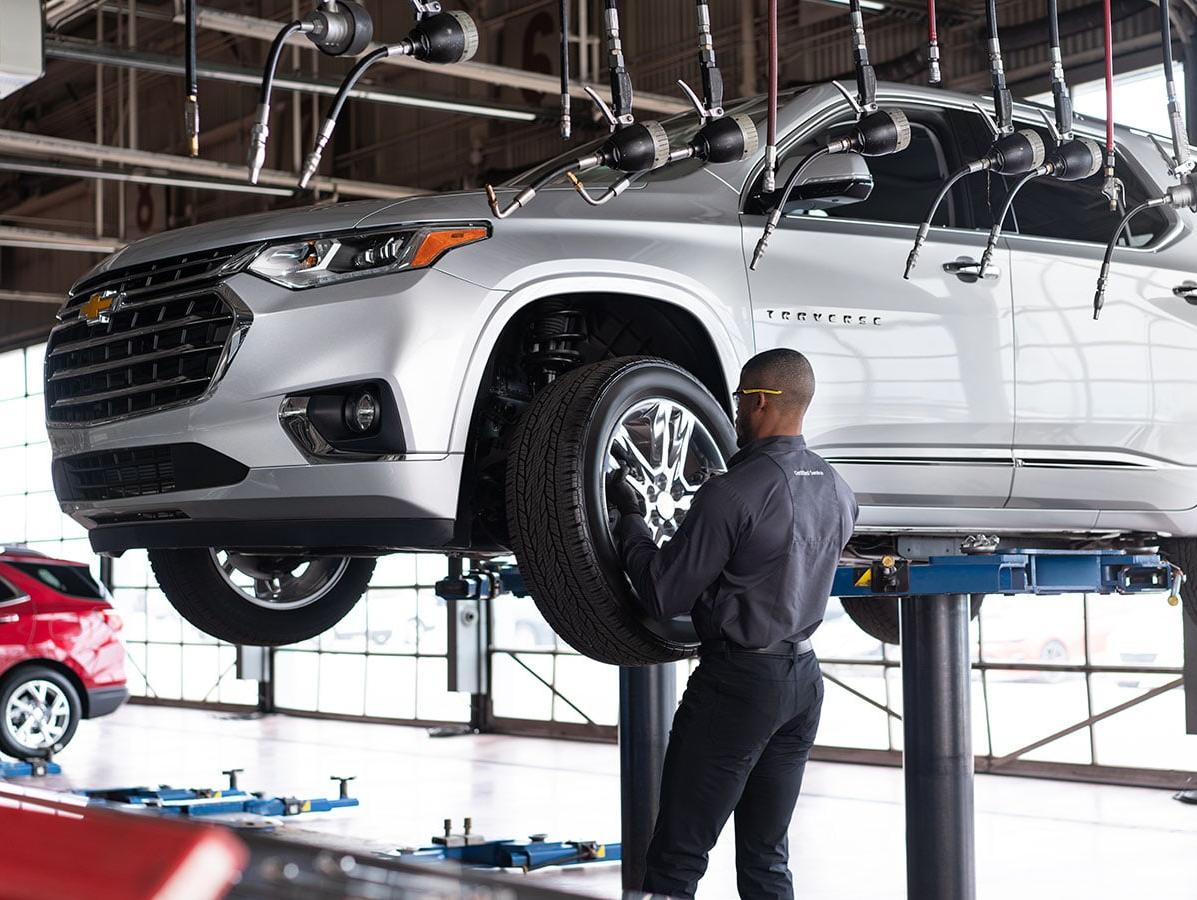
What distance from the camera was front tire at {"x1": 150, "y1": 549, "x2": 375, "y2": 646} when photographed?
4141mm

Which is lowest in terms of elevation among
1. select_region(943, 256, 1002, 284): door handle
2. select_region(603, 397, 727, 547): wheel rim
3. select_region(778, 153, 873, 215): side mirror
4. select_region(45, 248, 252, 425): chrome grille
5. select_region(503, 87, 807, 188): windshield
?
select_region(603, 397, 727, 547): wheel rim

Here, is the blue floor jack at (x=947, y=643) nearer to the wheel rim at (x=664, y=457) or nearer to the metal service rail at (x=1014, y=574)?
the metal service rail at (x=1014, y=574)

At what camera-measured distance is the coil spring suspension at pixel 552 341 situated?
337cm

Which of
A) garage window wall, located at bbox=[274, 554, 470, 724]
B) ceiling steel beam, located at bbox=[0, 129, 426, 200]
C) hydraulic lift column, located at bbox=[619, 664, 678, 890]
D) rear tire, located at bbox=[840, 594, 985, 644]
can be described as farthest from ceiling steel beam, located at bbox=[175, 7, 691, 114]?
garage window wall, located at bbox=[274, 554, 470, 724]

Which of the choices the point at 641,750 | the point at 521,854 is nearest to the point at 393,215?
the point at 641,750

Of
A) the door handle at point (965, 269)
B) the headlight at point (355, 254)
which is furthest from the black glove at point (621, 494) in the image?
the door handle at point (965, 269)

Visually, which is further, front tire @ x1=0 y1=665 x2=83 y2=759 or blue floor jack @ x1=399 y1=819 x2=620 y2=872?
front tire @ x1=0 y1=665 x2=83 y2=759

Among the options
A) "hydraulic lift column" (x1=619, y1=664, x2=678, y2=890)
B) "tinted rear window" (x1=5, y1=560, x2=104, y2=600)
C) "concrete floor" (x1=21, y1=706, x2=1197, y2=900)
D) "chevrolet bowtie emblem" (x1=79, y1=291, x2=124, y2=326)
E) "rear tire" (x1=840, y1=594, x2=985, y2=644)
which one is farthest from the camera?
"tinted rear window" (x1=5, y1=560, x2=104, y2=600)

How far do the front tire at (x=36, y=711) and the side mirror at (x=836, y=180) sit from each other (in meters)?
9.17

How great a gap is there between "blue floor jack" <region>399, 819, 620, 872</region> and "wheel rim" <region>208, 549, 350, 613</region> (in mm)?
2863

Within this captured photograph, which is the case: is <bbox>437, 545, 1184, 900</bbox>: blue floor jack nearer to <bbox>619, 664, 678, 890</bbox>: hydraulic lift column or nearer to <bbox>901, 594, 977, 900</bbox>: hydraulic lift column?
<bbox>901, 594, 977, 900</bbox>: hydraulic lift column

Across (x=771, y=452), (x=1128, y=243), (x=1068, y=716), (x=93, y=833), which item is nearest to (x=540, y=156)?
(x=1068, y=716)

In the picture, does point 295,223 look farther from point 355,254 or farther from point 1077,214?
point 1077,214

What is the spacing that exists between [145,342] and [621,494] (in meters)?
1.12
